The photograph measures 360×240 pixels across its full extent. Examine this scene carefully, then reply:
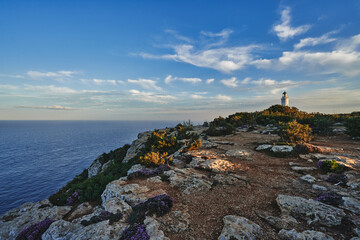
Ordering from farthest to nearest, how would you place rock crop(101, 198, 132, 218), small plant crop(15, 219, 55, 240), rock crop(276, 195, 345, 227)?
rock crop(101, 198, 132, 218) < small plant crop(15, 219, 55, 240) < rock crop(276, 195, 345, 227)

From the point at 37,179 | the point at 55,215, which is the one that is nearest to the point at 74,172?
the point at 37,179

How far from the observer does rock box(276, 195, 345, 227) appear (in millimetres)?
3932

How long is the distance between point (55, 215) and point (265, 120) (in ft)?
101

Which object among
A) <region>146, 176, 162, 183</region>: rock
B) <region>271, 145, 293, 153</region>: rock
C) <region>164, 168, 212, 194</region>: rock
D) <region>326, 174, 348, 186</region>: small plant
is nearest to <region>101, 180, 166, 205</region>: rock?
<region>146, 176, 162, 183</region>: rock

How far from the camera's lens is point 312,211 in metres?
4.23

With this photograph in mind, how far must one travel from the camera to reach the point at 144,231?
3795mm

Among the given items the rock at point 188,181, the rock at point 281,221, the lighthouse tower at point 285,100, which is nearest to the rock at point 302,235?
the rock at point 281,221

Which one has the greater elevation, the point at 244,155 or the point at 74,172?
the point at 244,155

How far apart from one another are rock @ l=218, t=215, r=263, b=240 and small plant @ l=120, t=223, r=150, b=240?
1.86 meters

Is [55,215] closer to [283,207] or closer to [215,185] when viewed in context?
[215,185]

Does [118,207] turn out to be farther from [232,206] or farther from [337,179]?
[337,179]

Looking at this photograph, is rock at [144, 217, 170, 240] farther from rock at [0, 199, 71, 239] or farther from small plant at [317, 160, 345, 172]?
small plant at [317, 160, 345, 172]

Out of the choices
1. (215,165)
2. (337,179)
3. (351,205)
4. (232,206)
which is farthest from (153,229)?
(337,179)

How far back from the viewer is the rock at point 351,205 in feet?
14.0
